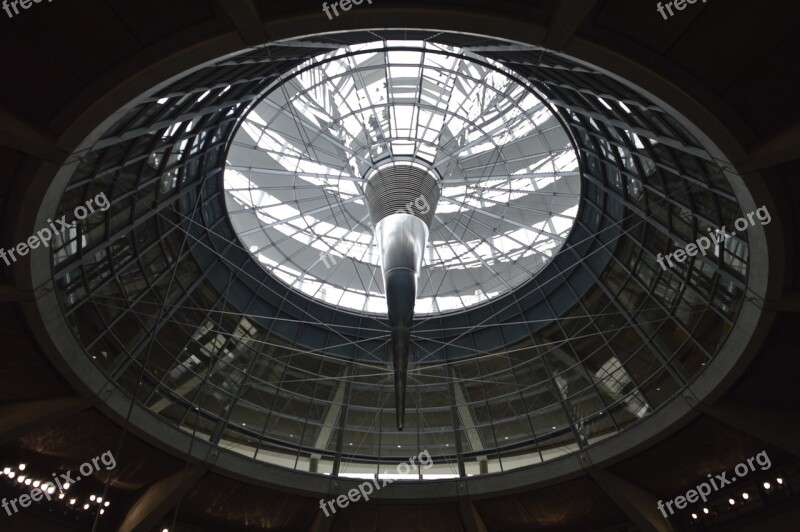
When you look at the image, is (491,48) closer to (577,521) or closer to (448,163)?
(448,163)

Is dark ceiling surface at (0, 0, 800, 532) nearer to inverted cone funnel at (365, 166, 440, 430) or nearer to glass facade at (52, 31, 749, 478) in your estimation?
glass facade at (52, 31, 749, 478)

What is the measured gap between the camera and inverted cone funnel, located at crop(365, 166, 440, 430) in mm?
20062

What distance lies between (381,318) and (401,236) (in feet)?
30.0

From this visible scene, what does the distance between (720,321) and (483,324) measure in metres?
11.8

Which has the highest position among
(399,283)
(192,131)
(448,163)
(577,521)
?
(448,163)

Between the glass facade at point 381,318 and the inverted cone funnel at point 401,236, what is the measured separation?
5.71 meters

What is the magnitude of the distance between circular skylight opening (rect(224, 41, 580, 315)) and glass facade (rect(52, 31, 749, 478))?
1449 millimetres

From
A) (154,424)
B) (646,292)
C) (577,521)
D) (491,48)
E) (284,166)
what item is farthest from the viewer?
(284,166)

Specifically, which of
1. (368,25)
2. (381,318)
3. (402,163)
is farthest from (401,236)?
(368,25)

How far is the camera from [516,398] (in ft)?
93.5

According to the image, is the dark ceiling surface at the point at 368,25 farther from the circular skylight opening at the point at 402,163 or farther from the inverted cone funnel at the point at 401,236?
the inverted cone funnel at the point at 401,236

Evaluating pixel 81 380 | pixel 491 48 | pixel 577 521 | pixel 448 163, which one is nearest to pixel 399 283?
pixel 448 163

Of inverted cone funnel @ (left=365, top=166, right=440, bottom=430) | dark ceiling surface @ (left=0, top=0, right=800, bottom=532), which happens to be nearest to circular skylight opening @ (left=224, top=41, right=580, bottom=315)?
inverted cone funnel @ (left=365, top=166, right=440, bottom=430)

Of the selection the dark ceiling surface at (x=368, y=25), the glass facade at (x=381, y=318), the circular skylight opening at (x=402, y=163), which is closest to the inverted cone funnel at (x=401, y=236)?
the circular skylight opening at (x=402, y=163)
